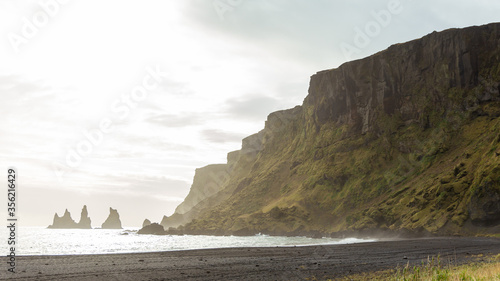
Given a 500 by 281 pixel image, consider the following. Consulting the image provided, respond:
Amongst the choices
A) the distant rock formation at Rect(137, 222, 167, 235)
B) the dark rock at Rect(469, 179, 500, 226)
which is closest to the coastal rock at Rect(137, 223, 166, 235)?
the distant rock formation at Rect(137, 222, 167, 235)

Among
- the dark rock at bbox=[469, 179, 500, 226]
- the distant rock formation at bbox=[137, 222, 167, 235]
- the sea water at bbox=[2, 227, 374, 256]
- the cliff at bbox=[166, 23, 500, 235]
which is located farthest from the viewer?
the distant rock formation at bbox=[137, 222, 167, 235]

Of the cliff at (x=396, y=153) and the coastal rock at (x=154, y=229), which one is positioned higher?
the cliff at (x=396, y=153)

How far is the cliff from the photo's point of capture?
85800 mm

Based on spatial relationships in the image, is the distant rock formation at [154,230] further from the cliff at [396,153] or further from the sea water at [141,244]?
the sea water at [141,244]

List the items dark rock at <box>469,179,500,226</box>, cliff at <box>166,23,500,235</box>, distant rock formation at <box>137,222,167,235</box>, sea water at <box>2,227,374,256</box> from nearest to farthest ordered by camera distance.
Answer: sea water at <box>2,227,374,256</box> < dark rock at <box>469,179,500,226</box> < cliff at <box>166,23,500,235</box> < distant rock formation at <box>137,222,167,235</box>

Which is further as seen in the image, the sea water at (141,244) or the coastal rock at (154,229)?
the coastal rock at (154,229)

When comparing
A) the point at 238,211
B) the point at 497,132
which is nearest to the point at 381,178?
the point at 497,132

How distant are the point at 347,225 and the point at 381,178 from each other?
64.4ft

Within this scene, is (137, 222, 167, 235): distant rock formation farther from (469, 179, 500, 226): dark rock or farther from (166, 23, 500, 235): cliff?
(469, 179, 500, 226): dark rock

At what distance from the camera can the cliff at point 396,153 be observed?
85800 mm

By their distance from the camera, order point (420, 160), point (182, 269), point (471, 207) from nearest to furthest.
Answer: point (182, 269) → point (471, 207) → point (420, 160)

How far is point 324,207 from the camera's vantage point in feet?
429

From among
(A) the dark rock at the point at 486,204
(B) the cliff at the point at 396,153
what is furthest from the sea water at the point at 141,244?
(A) the dark rock at the point at 486,204

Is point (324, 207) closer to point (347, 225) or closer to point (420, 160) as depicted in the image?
point (347, 225)
